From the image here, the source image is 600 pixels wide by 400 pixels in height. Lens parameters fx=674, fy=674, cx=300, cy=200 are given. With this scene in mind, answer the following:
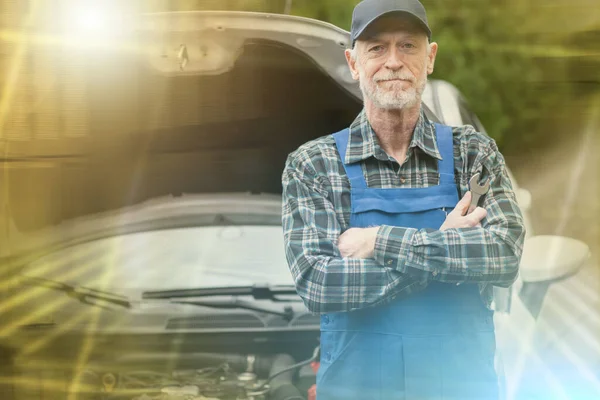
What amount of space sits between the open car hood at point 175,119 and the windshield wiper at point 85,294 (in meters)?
0.16

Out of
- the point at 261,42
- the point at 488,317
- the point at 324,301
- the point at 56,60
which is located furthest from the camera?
the point at 56,60

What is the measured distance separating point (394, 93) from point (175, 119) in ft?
2.18

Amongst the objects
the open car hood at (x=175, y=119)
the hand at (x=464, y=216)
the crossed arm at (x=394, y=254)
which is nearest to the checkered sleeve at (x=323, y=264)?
the crossed arm at (x=394, y=254)

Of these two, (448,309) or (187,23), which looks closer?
(448,309)

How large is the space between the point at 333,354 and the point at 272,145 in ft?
1.99

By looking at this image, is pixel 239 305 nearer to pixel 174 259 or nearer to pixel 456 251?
pixel 174 259

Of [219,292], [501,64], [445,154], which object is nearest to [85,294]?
[219,292]

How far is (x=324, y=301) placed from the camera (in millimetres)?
1308

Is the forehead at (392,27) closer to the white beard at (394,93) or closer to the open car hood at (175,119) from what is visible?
the white beard at (394,93)

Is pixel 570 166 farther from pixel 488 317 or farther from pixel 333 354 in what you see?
pixel 333 354

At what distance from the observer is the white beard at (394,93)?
1410 millimetres

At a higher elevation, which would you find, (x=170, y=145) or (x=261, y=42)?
(x=261, y=42)

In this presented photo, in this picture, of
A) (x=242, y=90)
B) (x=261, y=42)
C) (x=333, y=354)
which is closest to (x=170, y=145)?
(x=242, y=90)

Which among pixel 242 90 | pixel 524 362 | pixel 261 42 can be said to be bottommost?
pixel 524 362
